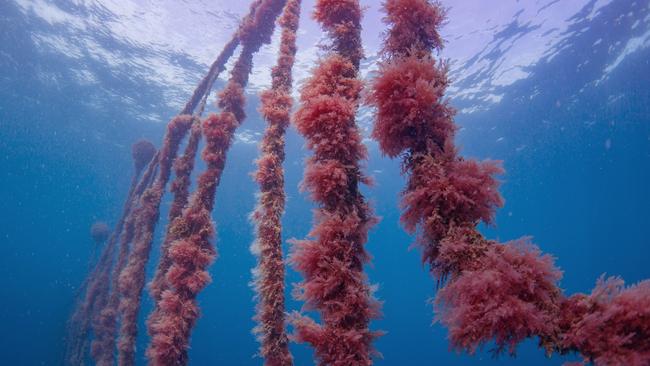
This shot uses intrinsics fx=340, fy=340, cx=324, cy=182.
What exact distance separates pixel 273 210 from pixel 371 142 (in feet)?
111

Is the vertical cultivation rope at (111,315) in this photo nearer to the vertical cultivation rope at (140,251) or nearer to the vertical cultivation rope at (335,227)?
the vertical cultivation rope at (140,251)

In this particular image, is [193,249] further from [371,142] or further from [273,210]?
[371,142]

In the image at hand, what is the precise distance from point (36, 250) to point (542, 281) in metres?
167

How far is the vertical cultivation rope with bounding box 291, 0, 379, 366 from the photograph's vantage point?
2.56 meters

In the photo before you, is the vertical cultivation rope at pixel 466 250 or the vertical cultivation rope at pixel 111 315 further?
the vertical cultivation rope at pixel 111 315

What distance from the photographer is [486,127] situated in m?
34.9

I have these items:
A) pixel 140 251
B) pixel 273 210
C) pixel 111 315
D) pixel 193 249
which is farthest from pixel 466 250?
pixel 111 315

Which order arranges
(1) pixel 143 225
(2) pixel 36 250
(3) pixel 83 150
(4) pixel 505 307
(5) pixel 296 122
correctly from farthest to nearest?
(2) pixel 36 250 < (3) pixel 83 150 < (1) pixel 143 225 < (5) pixel 296 122 < (4) pixel 505 307

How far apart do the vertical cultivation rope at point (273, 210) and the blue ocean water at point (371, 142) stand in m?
1.04

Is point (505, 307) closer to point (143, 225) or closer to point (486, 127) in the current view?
point (143, 225)

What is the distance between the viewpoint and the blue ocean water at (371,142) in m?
22.1

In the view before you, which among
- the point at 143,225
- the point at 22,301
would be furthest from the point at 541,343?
the point at 22,301

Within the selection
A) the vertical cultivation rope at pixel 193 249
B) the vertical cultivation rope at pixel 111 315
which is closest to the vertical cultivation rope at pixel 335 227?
the vertical cultivation rope at pixel 193 249

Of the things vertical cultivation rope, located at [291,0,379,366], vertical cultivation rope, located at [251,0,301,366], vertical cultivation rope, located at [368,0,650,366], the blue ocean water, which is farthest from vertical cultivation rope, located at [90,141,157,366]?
vertical cultivation rope, located at [368,0,650,366]
